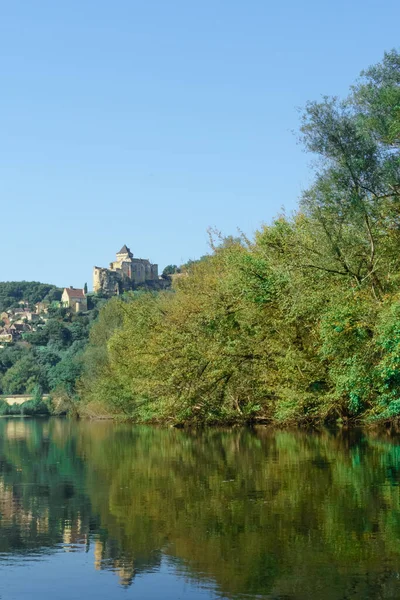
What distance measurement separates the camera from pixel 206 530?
15000mm

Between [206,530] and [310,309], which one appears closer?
[206,530]

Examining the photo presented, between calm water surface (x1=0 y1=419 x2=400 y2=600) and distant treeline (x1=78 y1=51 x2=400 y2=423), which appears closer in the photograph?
calm water surface (x1=0 y1=419 x2=400 y2=600)

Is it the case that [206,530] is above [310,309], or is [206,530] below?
below

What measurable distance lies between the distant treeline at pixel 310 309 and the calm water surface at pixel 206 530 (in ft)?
15.3

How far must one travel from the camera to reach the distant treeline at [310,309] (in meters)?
31.5

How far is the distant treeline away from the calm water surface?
467 cm

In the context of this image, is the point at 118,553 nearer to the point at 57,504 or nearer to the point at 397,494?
the point at 57,504

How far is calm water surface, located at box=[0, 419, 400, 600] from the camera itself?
37.0 ft

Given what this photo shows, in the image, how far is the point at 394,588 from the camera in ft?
35.2

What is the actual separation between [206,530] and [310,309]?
21.1 meters

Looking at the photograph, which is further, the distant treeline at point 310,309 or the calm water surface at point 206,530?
the distant treeline at point 310,309

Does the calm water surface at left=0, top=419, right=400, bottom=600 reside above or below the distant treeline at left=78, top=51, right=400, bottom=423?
below

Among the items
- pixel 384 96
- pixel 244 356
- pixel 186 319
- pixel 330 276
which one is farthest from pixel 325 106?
pixel 186 319

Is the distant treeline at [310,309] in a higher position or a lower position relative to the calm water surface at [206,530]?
higher
